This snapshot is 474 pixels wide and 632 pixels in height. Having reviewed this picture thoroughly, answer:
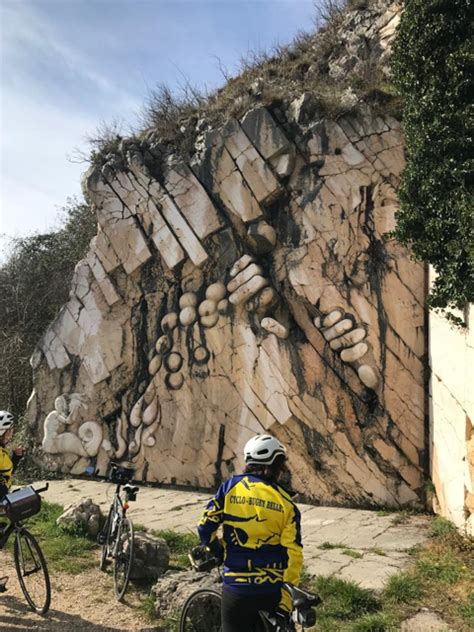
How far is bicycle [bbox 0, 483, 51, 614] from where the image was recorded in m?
4.63

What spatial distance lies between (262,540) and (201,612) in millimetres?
1121

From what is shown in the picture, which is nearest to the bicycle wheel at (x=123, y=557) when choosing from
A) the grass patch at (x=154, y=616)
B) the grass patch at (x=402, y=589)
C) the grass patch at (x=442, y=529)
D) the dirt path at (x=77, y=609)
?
the dirt path at (x=77, y=609)

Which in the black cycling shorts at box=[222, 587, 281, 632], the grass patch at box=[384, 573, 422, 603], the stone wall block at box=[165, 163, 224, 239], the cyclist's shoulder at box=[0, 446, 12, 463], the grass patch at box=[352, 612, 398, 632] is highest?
the stone wall block at box=[165, 163, 224, 239]

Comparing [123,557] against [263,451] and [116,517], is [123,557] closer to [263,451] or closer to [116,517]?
[116,517]

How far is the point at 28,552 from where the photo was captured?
187 inches

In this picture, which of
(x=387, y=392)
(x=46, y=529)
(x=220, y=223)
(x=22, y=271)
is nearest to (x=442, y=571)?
(x=387, y=392)

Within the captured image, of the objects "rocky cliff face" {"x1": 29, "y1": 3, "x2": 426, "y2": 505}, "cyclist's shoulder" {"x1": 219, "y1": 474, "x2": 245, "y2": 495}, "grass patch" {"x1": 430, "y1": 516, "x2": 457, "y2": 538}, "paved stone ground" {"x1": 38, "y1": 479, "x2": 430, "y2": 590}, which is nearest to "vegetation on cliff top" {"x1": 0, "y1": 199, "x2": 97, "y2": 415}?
"rocky cliff face" {"x1": 29, "y1": 3, "x2": 426, "y2": 505}

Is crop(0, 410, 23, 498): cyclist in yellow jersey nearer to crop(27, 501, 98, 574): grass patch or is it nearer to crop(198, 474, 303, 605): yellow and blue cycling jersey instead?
crop(27, 501, 98, 574): grass patch

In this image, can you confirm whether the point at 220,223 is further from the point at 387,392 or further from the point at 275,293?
the point at 387,392

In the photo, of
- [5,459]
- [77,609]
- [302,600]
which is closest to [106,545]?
[77,609]

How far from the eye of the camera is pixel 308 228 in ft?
30.6

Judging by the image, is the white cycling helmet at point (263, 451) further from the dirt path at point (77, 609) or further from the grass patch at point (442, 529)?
the grass patch at point (442, 529)

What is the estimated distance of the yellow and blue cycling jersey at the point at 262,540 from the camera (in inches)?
106

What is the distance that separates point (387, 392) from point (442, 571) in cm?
365
